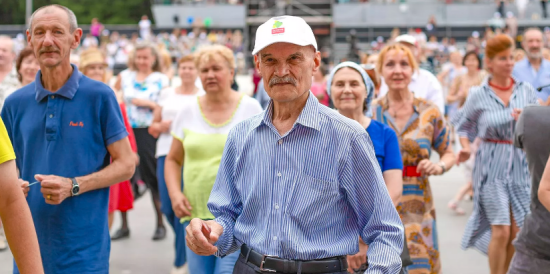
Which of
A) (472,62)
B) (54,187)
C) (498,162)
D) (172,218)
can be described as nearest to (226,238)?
(54,187)

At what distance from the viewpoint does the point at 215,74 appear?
14.8ft

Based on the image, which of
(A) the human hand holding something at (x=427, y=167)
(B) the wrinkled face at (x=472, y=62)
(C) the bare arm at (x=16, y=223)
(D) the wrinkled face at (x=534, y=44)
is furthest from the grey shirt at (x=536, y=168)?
(B) the wrinkled face at (x=472, y=62)

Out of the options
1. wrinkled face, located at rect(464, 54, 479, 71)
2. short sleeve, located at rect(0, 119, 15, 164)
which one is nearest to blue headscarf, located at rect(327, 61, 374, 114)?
short sleeve, located at rect(0, 119, 15, 164)

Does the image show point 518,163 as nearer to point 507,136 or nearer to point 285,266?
point 507,136

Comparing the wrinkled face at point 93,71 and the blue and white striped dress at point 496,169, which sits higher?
the wrinkled face at point 93,71

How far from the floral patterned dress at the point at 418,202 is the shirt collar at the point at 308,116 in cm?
217

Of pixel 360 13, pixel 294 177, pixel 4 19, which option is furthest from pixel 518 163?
pixel 4 19

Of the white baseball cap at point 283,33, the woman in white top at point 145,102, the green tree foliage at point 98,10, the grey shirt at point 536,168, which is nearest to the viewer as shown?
the white baseball cap at point 283,33

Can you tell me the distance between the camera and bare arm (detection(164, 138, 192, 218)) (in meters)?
4.43

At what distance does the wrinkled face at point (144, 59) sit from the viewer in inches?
302

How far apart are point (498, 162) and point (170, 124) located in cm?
294

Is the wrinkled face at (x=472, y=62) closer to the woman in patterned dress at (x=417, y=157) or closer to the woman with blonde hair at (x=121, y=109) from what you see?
the woman with blonde hair at (x=121, y=109)

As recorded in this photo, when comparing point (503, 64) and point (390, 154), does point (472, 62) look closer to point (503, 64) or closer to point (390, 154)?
point (503, 64)

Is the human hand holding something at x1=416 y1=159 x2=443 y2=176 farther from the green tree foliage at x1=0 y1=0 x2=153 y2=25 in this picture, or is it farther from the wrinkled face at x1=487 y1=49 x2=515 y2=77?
the green tree foliage at x1=0 y1=0 x2=153 y2=25
